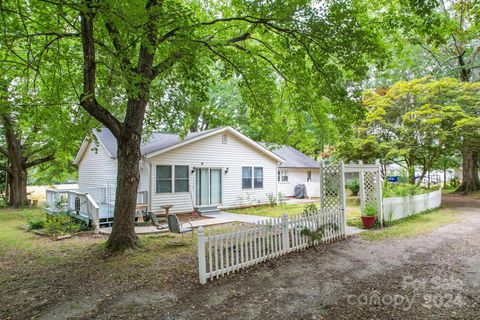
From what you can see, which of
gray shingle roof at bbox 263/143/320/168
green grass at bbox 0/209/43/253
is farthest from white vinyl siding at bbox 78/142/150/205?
gray shingle roof at bbox 263/143/320/168

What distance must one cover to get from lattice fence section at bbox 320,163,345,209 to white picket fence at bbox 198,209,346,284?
0.48 m

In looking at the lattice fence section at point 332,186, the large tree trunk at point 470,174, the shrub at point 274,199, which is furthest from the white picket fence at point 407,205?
the large tree trunk at point 470,174

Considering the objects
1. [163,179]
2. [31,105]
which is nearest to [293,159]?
[163,179]

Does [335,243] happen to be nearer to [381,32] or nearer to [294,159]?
[381,32]

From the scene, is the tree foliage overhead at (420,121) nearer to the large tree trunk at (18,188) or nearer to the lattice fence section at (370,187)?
the lattice fence section at (370,187)

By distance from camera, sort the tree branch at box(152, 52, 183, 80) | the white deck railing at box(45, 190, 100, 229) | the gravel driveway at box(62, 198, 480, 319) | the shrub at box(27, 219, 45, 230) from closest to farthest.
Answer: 1. the gravel driveway at box(62, 198, 480, 319)
2. the tree branch at box(152, 52, 183, 80)
3. the white deck railing at box(45, 190, 100, 229)
4. the shrub at box(27, 219, 45, 230)

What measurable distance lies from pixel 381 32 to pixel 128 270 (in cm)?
773

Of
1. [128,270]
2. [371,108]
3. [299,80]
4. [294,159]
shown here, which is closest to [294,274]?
[128,270]

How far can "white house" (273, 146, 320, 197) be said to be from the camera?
877 inches

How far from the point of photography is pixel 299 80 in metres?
7.68

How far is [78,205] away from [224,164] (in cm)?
684

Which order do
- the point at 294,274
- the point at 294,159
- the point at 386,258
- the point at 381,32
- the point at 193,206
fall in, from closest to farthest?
the point at 294,274 → the point at 386,258 → the point at 381,32 → the point at 193,206 → the point at 294,159

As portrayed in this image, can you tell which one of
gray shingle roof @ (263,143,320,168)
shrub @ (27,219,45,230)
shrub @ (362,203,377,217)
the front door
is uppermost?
gray shingle roof @ (263,143,320,168)

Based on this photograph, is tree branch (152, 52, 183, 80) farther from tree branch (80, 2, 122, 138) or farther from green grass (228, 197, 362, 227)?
green grass (228, 197, 362, 227)
